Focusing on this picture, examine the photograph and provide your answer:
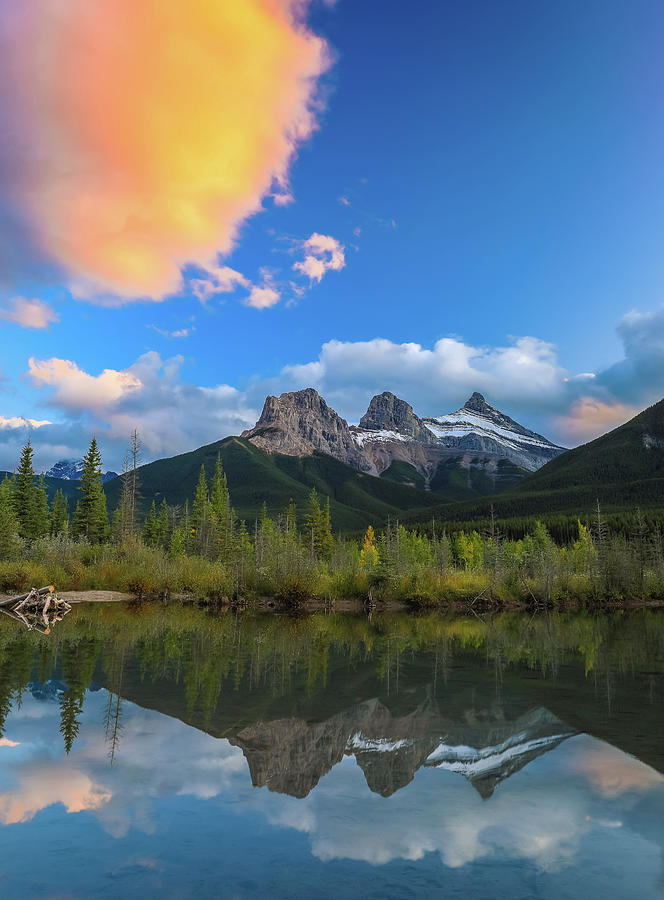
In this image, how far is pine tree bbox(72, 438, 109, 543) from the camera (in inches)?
3070

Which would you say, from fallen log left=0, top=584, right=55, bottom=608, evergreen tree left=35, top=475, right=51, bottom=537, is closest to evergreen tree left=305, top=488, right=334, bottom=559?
evergreen tree left=35, top=475, right=51, bottom=537

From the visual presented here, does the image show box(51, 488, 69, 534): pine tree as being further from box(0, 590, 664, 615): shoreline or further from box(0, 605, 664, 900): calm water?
box(0, 605, 664, 900): calm water

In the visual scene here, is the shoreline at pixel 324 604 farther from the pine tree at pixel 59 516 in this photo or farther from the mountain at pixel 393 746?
the pine tree at pixel 59 516

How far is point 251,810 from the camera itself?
25.3 ft

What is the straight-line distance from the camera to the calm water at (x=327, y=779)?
19.9 feet

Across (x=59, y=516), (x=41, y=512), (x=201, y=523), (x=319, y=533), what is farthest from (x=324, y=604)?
(x=59, y=516)

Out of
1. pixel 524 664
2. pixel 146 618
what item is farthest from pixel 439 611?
pixel 524 664

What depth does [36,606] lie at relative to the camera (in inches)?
1451

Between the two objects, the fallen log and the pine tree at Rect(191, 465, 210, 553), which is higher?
the pine tree at Rect(191, 465, 210, 553)

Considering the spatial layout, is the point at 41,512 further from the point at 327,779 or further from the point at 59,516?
the point at 327,779

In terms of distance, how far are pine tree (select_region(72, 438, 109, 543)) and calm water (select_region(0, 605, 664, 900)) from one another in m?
63.8

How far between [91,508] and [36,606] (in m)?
45.0

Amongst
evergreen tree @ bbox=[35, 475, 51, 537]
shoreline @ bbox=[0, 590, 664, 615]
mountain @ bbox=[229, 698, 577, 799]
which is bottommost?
shoreline @ bbox=[0, 590, 664, 615]

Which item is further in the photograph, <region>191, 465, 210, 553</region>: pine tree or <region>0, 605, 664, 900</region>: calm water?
<region>191, 465, 210, 553</region>: pine tree
